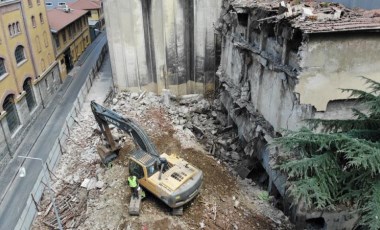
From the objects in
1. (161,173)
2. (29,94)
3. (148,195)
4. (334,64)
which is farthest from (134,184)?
(29,94)

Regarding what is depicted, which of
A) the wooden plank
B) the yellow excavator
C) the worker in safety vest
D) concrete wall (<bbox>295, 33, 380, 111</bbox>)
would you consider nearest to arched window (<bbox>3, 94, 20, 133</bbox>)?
the yellow excavator

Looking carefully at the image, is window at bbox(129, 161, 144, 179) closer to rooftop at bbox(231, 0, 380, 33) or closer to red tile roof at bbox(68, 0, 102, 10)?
rooftop at bbox(231, 0, 380, 33)

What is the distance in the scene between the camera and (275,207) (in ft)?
45.5

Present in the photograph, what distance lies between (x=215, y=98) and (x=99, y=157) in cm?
1060

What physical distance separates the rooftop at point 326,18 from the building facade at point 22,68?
59.3ft

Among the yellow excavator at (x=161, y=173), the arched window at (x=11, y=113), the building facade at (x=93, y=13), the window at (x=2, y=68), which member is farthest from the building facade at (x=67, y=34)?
the yellow excavator at (x=161, y=173)

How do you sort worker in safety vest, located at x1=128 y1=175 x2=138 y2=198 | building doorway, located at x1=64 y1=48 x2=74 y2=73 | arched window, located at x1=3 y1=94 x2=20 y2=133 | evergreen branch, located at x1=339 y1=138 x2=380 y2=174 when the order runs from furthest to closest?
1. building doorway, located at x1=64 y1=48 x2=74 y2=73
2. arched window, located at x1=3 y1=94 x2=20 y2=133
3. worker in safety vest, located at x1=128 y1=175 x2=138 y2=198
4. evergreen branch, located at x1=339 y1=138 x2=380 y2=174

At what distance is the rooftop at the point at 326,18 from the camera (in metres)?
10.5

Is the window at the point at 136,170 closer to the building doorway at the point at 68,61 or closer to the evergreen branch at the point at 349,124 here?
the evergreen branch at the point at 349,124

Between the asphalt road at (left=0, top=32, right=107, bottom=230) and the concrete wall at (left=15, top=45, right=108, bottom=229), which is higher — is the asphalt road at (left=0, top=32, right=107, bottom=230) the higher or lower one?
the lower one

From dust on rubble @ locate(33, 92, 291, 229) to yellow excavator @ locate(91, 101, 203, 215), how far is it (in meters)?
0.97

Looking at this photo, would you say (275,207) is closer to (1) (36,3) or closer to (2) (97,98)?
(2) (97,98)

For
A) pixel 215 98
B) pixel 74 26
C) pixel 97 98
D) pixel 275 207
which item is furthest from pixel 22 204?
pixel 74 26

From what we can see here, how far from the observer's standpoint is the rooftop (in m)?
10.5
